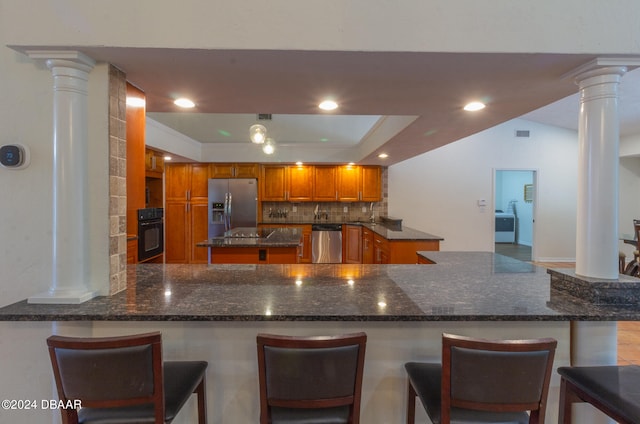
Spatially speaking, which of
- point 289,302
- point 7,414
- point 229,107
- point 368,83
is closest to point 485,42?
point 368,83

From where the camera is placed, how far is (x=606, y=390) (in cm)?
112

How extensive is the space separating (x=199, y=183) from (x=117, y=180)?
463cm

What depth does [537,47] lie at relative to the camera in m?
1.33

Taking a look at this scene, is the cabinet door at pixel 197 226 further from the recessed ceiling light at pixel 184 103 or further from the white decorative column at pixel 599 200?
the white decorative column at pixel 599 200

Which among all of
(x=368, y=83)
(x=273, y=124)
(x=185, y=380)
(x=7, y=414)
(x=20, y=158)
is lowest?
(x=7, y=414)

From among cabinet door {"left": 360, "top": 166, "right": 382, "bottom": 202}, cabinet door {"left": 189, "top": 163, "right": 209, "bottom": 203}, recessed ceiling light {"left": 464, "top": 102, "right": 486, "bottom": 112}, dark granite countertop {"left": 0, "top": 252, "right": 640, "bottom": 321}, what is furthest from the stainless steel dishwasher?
recessed ceiling light {"left": 464, "top": 102, "right": 486, "bottom": 112}

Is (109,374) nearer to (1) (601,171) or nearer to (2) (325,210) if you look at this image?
(1) (601,171)

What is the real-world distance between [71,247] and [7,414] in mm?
823

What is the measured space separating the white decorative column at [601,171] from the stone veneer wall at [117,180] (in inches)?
87.5

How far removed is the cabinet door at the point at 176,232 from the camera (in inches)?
231

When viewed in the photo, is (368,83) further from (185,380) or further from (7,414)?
(7,414)

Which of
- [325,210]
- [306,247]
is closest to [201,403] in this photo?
[306,247]

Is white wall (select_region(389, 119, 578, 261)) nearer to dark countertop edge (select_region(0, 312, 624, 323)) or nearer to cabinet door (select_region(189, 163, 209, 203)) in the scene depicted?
cabinet door (select_region(189, 163, 209, 203))

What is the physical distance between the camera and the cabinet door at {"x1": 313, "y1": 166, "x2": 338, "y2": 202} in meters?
6.06
